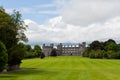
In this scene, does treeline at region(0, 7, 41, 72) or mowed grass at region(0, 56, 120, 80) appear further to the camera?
treeline at region(0, 7, 41, 72)

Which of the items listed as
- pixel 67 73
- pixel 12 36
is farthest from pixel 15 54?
pixel 67 73

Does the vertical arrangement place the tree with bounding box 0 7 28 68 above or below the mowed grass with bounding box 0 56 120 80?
above

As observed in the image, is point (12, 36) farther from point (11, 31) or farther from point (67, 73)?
point (67, 73)

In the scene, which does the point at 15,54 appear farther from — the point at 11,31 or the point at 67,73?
the point at 67,73

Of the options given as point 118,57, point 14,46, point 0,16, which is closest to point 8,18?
point 0,16

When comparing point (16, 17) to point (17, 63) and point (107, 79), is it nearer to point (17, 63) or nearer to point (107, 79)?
point (17, 63)

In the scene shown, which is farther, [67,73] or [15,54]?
[15,54]

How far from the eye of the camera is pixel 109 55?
155375 mm

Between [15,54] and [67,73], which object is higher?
[15,54]

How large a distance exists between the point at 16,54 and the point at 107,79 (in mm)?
25614

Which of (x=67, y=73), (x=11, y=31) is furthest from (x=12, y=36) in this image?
(x=67, y=73)

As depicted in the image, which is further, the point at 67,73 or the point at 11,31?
the point at 11,31

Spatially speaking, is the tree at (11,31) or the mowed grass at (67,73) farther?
the tree at (11,31)

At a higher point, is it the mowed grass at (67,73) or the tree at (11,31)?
the tree at (11,31)
